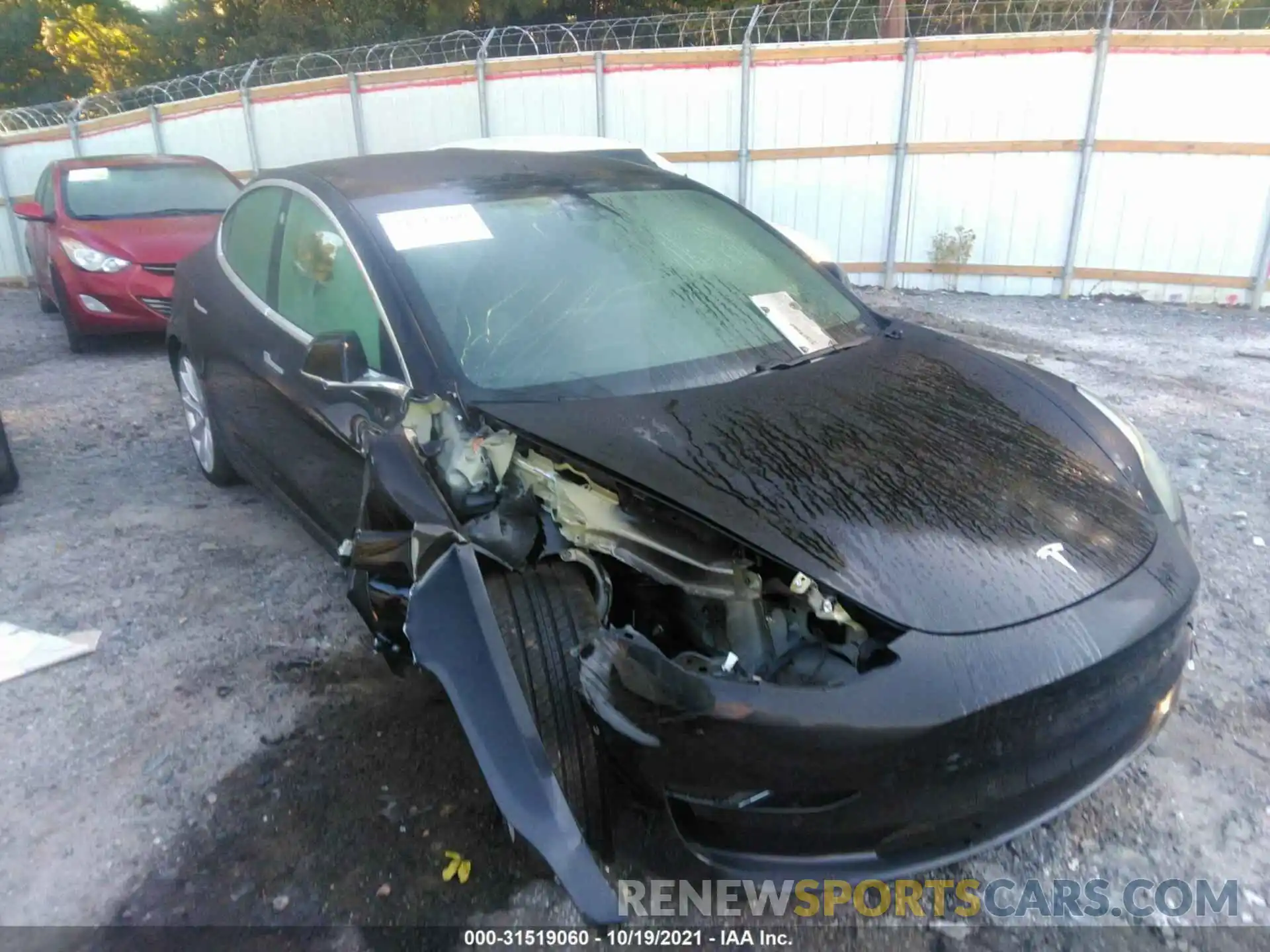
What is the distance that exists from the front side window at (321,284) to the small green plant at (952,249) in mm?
7278

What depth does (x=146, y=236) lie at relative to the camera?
6828 millimetres

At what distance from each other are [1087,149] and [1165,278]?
1.40 meters

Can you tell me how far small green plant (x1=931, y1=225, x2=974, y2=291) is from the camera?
898 cm

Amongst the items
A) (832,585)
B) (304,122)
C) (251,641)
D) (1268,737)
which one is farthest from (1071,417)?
(304,122)

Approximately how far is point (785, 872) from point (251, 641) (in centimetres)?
216

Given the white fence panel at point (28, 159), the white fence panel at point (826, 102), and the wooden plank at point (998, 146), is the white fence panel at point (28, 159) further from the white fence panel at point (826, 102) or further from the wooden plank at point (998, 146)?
the wooden plank at point (998, 146)

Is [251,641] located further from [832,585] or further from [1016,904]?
[1016,904]

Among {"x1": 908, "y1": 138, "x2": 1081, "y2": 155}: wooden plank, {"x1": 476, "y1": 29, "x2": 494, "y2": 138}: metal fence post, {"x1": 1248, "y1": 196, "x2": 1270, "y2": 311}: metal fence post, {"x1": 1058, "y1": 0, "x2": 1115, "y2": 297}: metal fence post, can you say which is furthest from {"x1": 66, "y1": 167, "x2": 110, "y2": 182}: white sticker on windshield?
{"x1": 1248, "y1": 196, "x2": 1270, "y2": 311}: metal fence post

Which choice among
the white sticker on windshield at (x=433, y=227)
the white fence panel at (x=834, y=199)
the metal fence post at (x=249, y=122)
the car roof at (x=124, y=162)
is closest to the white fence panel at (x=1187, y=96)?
the white fence panel at (x=834, y=199)

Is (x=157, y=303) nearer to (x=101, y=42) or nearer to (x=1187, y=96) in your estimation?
(x=1187, y=96)

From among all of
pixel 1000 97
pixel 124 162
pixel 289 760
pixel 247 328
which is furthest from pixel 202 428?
pixel 1000 97

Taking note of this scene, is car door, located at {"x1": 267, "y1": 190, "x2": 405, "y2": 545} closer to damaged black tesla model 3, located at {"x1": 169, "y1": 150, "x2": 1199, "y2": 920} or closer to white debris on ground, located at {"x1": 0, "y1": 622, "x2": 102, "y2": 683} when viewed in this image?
damaged black tesla model 3, located at {"x1": 169, "y1": 150, "x2": 1199, "y2": 920}

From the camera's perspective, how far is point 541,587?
2025 mm

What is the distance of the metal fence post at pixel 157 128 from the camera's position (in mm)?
11820
